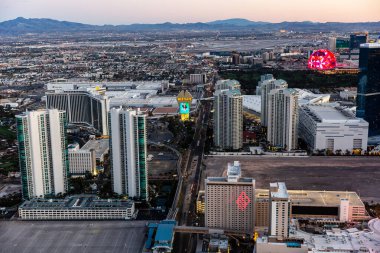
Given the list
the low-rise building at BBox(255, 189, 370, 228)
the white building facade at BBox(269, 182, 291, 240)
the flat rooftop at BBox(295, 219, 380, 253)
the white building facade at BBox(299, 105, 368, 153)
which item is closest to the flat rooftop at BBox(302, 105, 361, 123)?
the white building facade at BBox(299, 105, 368, 153)

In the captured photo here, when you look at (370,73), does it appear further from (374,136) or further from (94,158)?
(94,158)

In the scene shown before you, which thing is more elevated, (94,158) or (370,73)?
(370,73)

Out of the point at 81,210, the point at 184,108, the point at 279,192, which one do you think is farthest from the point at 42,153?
the point at 184,108

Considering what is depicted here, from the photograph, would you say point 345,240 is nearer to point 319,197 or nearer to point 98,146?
point 319,197

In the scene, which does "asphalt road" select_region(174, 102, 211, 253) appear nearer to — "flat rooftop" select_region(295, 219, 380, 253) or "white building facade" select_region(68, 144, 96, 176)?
"flat rooftop" select_region(295, 219, 380, 253)

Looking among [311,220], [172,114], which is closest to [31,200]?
[311,220]
